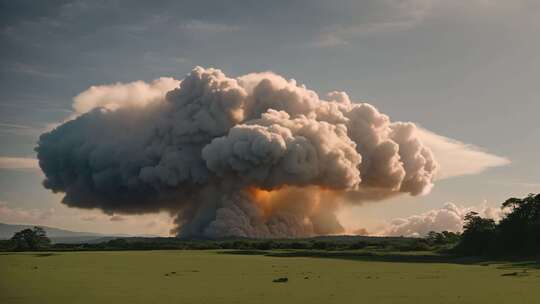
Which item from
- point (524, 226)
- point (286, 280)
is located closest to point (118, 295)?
point (286, 280)

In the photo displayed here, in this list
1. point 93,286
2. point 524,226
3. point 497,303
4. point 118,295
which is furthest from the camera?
point 524,226

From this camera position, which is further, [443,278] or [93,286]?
[443,278]

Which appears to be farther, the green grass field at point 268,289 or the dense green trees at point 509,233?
the dense green trees at point 509,233

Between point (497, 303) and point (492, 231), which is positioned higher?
point (492, 231)

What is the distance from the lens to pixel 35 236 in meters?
136

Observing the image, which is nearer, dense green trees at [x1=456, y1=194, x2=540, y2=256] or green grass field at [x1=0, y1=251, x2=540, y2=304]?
green grass field at [x1=0, y1=251, x2=540, y2=304]

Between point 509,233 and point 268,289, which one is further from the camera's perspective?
point 509,233

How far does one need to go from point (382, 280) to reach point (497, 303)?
565 inches

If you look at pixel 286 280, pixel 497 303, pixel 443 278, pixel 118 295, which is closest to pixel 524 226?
pixel 443 278

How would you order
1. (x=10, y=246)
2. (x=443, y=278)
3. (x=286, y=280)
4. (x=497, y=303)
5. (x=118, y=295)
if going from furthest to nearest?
(x=10, y=246), (x=443, y=278), (x=286, y=280), (x=118, y=295), (x=497, y=303)

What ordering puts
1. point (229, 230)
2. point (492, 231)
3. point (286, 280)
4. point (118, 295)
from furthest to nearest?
point (229, 230) → point (492, 231) → point (286, 280) → point (118, 295)

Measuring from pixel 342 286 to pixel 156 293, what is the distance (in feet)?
36.7

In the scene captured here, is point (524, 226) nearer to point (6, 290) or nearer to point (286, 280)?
point (286, 280)

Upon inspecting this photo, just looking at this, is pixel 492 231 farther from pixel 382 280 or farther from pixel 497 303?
pixel 497 303
